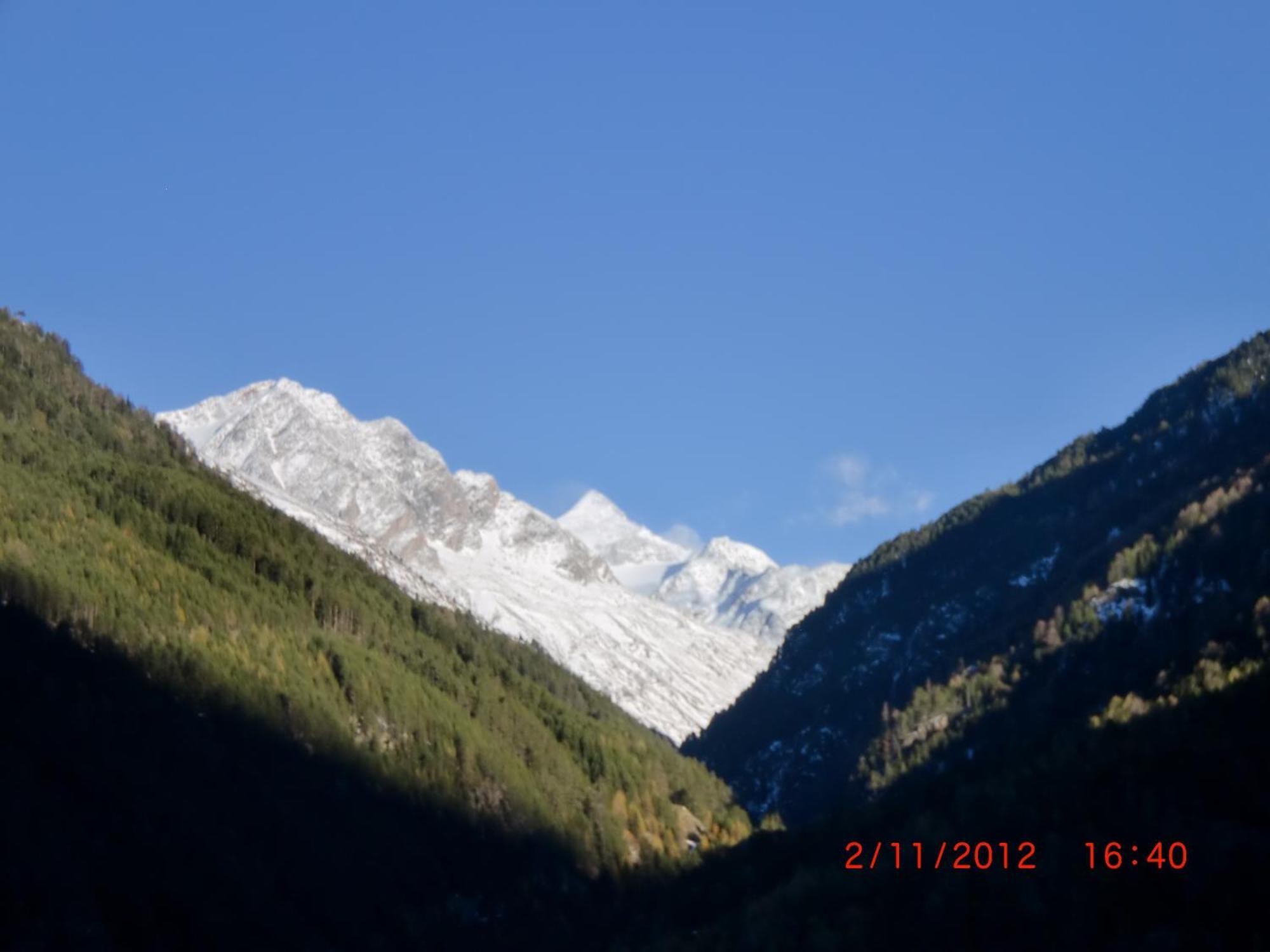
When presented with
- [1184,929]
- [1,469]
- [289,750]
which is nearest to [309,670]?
[289,750]

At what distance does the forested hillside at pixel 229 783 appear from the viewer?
395 feet

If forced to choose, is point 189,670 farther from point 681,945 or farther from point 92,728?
point 681,945
